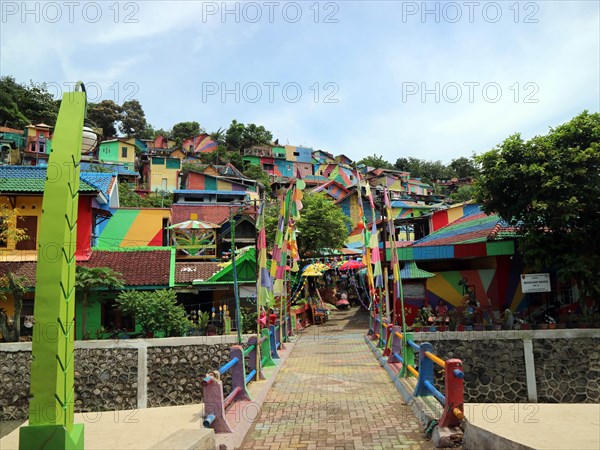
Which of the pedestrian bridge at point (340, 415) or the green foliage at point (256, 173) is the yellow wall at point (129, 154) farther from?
the pedestrian bridge at point (340, 415)

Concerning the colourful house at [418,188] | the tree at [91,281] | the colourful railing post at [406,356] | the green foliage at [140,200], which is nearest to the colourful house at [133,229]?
the green foliage at [140,200]

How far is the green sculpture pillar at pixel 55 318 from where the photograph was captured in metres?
3.71

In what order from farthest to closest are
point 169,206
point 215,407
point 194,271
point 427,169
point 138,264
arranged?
point 427,169 → point 169,206 → point 194,271 → point 138,264 → point 215,407

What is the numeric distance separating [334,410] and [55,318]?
19.5ft

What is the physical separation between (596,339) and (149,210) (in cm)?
2442

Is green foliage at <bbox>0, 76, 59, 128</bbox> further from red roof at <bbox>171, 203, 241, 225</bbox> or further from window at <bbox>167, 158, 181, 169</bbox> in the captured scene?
red roof at <bbox>171, 203, 241, 225</bbox>

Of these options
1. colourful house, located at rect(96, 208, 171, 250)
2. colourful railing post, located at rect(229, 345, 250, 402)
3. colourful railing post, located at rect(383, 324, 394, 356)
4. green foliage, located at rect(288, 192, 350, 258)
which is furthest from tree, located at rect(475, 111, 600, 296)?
colourful house, located at rect(96, 208, 171, 250)

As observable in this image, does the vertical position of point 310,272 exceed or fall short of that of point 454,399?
it exceeds it

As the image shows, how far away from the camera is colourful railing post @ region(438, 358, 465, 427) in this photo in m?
6.49

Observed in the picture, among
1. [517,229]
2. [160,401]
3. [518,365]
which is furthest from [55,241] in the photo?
[517,229]

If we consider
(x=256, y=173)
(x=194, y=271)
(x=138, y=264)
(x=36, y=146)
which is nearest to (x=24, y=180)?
(x=138, y=264)

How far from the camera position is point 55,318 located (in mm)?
3758

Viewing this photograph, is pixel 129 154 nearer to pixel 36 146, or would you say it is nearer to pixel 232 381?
pixel 36 146

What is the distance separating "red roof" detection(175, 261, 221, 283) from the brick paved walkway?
26.9ft
